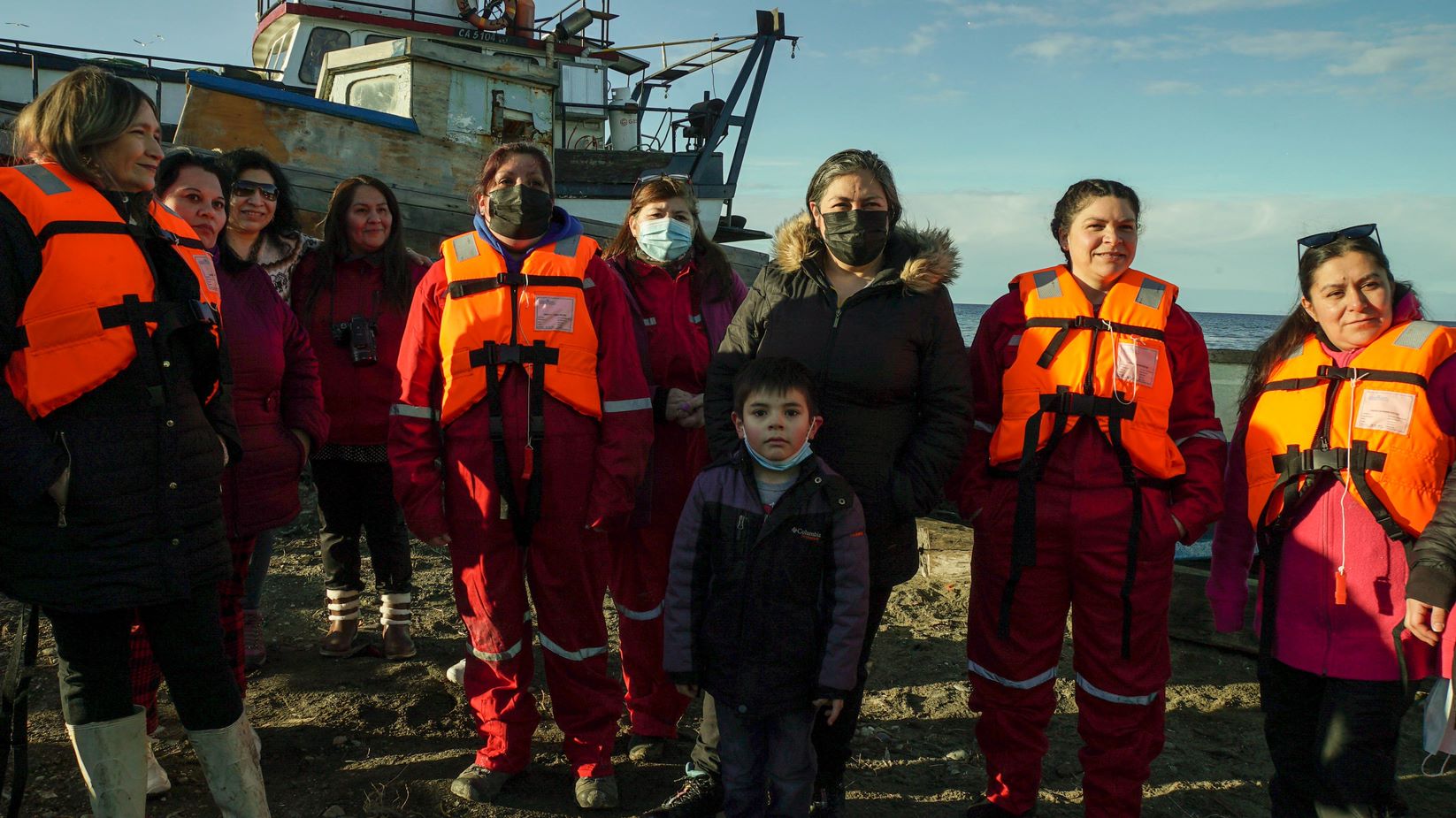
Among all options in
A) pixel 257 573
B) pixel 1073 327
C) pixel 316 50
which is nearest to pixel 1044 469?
pixel 1073 327

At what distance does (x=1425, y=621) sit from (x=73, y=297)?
3344mm

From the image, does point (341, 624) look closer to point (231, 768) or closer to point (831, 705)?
point (231, 768)

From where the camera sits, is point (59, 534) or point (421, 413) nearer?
point (59, 534)

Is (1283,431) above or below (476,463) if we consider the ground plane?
above

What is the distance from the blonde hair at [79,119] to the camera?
2.21 metres

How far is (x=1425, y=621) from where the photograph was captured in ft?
8.22

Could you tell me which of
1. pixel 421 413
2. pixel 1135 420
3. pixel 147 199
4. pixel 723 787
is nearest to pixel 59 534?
pixel 147 199

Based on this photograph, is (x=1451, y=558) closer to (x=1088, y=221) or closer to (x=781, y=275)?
(x=1088, y=221)

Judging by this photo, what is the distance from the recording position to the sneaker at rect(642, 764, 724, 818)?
119 inches

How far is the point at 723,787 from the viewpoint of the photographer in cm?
301

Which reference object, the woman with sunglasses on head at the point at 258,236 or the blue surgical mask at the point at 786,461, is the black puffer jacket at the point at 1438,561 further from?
the woman with sunglasses on head at the point at 258,236

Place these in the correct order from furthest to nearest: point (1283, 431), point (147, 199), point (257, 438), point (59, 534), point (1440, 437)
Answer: point (257, 438), point (1283, 431), point (1440, 437), point (147, 199), point (59, 534)

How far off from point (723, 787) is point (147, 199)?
2274 millimetres

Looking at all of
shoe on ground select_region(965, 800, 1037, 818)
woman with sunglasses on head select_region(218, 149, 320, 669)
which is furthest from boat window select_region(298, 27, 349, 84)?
shoe on ground select_region(965, 800, 1037, 818)
